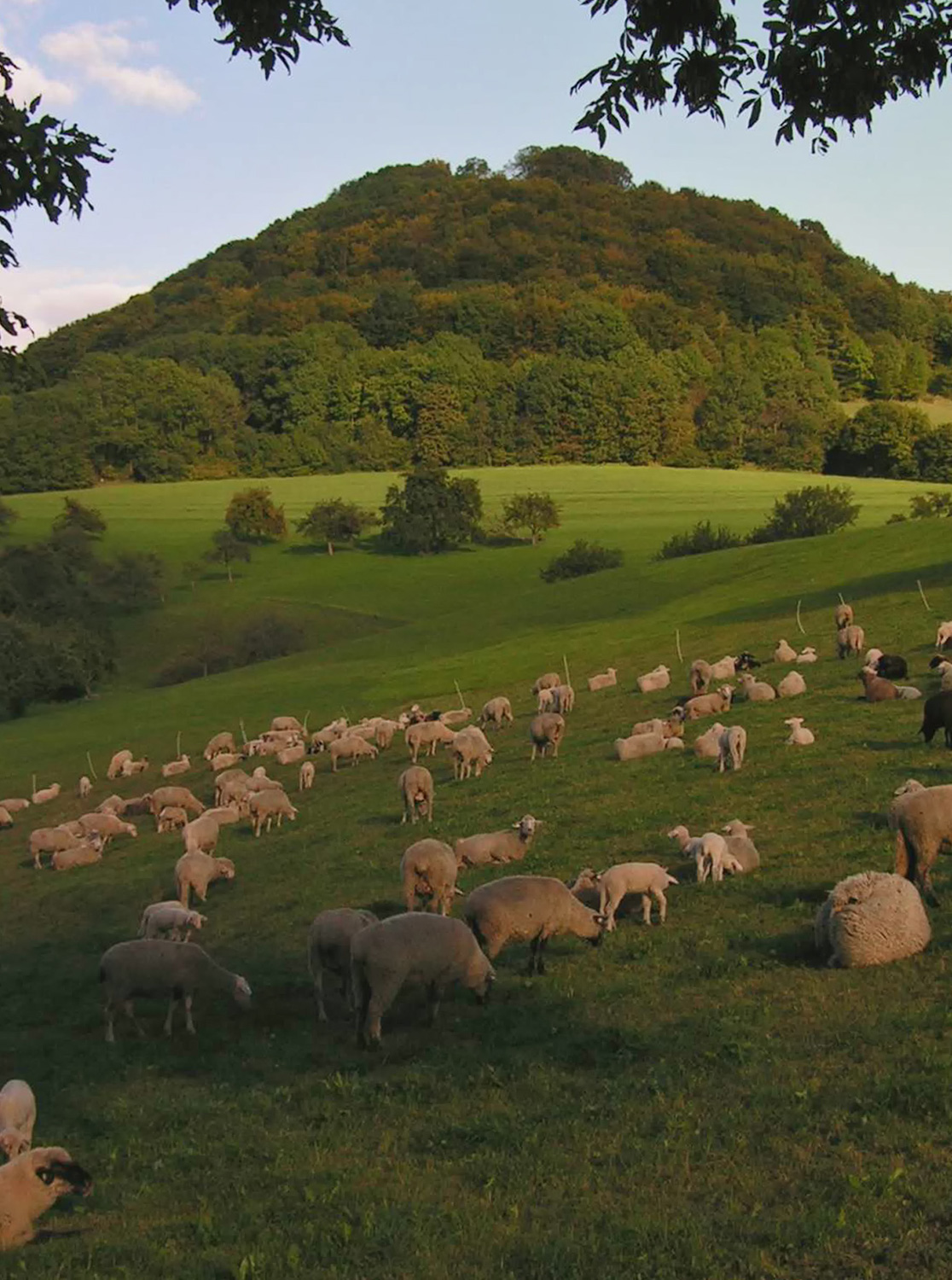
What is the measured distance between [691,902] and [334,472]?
127 meters

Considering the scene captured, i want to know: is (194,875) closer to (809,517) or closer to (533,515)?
(809,517)

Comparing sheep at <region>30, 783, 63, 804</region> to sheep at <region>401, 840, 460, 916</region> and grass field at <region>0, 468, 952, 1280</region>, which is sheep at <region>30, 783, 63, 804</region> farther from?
sheep at <region>401, 840, 460, 916</region>

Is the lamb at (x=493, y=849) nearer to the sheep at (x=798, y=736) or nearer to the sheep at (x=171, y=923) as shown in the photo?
the sheep at (x=171, y=923)

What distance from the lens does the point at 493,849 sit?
2055 centimetres

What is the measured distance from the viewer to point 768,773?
2392 cm

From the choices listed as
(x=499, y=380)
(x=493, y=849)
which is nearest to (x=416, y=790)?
(x=493, y=849)

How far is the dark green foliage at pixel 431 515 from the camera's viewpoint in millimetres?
102750

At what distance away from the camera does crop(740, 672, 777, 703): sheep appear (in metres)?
32.9

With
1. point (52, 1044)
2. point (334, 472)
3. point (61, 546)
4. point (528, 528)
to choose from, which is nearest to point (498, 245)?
point (334, 472)

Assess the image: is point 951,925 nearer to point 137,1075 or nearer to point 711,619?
point 137,1075

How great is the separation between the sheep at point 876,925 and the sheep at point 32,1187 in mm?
7547

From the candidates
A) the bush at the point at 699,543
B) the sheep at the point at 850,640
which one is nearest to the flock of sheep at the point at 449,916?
the sheep at the point at 850,640

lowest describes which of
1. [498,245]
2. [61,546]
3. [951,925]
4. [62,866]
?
[62,866]

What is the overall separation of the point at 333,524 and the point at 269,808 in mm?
77623
